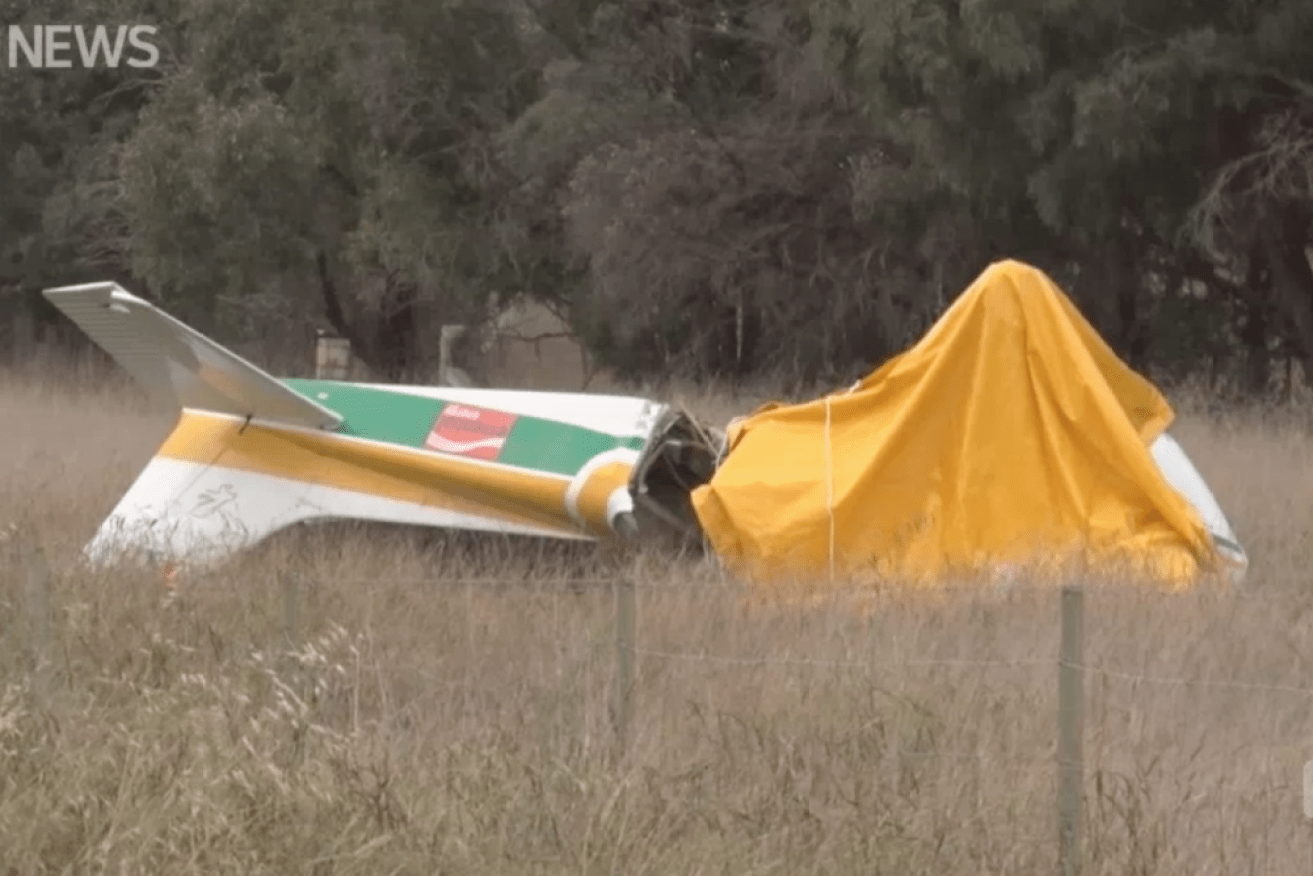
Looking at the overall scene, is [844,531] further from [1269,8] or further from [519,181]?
[519,181]

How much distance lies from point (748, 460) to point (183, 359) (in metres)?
2.54

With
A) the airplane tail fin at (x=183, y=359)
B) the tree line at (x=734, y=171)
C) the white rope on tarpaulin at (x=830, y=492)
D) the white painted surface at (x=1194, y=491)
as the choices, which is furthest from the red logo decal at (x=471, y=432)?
the tree line at (x=734, y=171)

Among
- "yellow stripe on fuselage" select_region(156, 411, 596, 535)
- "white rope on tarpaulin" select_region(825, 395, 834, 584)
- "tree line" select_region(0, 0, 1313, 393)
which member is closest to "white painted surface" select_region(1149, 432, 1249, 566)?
"white rope on tarpaulin" select_region(825, 395, 834, 584)

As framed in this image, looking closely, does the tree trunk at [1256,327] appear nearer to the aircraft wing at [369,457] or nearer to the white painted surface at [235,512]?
the aircraft wing at [369,457]

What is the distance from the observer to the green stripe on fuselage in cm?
981

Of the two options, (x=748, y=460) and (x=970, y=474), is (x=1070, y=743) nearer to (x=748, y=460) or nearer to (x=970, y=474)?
(x=970, y=474)

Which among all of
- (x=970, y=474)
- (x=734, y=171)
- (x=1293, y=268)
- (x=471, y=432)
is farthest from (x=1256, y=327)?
(x=471, y=432)

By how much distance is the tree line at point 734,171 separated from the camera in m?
18.3

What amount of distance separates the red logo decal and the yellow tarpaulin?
3.33ft

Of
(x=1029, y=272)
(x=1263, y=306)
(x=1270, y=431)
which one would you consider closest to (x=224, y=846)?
(x=1029, y=272)

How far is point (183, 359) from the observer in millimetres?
10188

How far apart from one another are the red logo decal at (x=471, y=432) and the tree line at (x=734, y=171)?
8.79 meters

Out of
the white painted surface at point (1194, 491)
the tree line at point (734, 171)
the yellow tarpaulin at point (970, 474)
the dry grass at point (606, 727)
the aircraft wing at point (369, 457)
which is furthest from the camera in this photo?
the tree line at point (734, 171)

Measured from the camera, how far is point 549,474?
9758 mm
